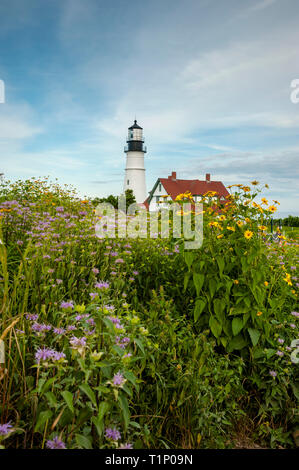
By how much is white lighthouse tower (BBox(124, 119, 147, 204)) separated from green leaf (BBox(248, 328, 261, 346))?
3186cm

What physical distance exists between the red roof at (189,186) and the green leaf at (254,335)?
94.8 ft

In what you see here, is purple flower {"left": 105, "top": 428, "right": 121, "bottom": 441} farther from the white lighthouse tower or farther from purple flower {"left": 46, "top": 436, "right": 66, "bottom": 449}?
the white lighthouse tower

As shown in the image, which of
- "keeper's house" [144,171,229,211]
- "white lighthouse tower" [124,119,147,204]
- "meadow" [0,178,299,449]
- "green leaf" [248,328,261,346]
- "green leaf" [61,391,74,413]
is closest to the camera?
"green leaf" [61,391,74,413]

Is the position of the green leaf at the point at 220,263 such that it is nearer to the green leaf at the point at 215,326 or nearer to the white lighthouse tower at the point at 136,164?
the green leaf at the point at 215,326

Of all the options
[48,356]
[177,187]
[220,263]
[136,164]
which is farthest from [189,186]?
[48,356]

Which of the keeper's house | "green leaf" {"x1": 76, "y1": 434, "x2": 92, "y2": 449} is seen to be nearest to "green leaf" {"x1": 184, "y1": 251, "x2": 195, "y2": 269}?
"green leaf" {"x1": 76, "y1": 434, "x2": 92, "y2": 449}

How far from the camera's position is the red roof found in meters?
32.1

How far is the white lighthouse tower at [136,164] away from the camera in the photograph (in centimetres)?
3472

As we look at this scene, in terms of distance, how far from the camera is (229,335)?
2.86 metres

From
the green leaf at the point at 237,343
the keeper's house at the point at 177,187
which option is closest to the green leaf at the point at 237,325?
the green leaf at the point at 237,343

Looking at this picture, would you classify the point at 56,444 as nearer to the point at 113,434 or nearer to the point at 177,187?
the point at 113,434

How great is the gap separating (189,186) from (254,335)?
31404 millimetres

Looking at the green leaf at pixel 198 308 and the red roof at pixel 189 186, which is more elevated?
the red roof at pixel 189 186

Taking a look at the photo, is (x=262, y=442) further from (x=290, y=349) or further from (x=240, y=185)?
(x=240, y=185)
